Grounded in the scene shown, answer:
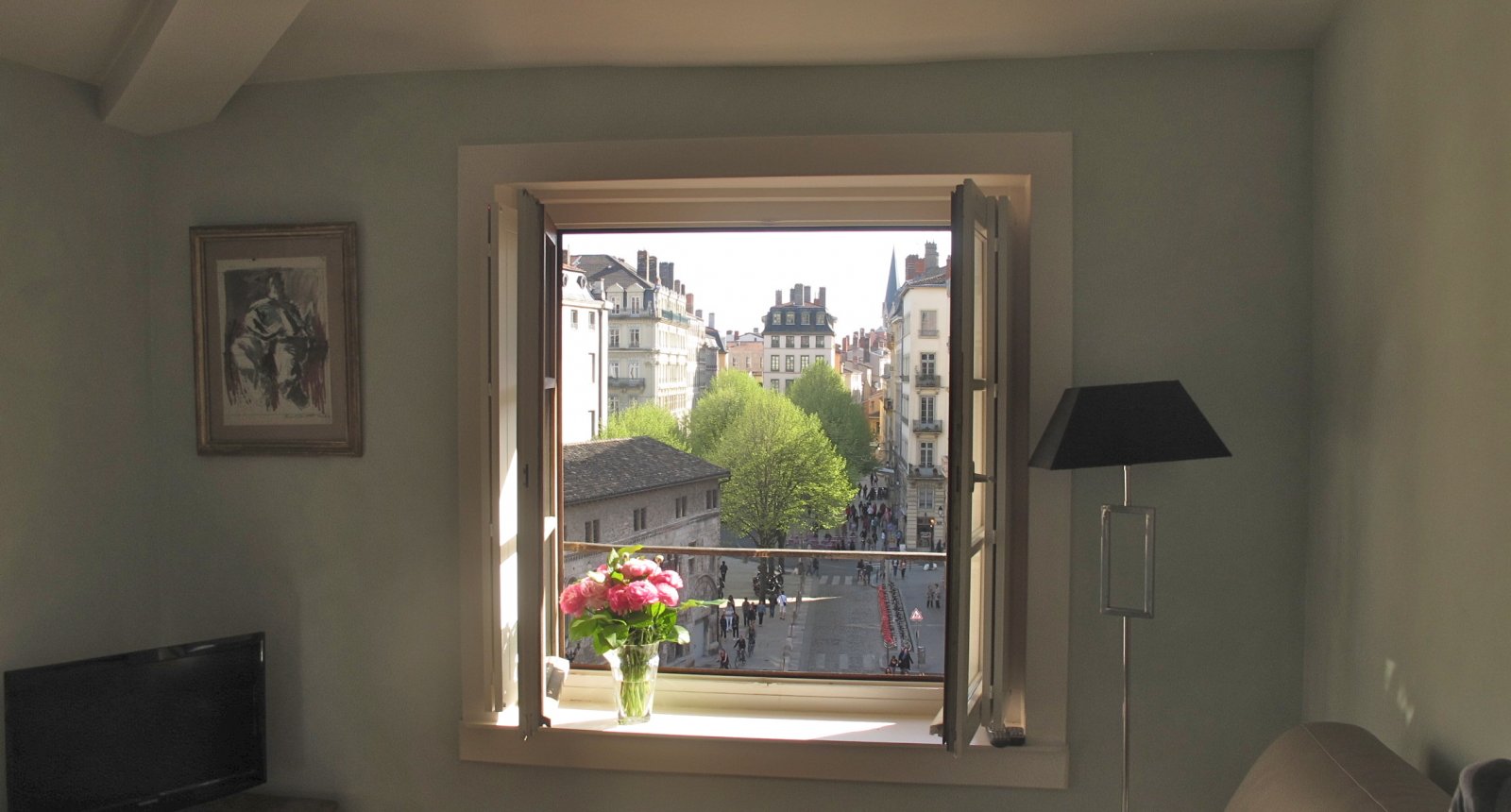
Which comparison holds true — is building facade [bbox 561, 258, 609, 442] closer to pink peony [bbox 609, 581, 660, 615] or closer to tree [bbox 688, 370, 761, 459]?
tree [bbox 688, 370, 761, 459]

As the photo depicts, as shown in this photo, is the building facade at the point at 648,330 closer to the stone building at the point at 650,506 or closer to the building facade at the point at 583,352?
the building facade at the point at 583,352

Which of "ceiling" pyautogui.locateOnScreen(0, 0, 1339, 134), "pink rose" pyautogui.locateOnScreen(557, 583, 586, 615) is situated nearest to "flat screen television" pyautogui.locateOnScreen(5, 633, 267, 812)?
"pink rose" pyautogui.locateOnScreen(557, 583, 586, 615)

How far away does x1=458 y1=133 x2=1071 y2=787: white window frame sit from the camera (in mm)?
2424

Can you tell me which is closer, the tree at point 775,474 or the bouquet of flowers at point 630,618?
the bouquet of flowers at point 630,618

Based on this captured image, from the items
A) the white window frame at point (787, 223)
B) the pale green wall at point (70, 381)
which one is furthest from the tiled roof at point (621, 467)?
the pale green wall at point (70, 381)

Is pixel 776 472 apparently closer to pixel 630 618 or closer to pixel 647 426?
pixel 647 426

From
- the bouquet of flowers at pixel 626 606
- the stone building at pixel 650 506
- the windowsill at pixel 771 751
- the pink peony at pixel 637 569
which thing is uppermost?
the stone building at pixel 650 506

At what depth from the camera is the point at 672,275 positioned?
9.27 feet

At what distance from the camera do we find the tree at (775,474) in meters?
2.77

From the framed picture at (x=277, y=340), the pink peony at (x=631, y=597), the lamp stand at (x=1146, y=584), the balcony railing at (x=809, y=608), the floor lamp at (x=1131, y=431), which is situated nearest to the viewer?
the floor lamp at (x=1131, y=431)

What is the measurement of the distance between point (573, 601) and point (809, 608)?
0.70 m

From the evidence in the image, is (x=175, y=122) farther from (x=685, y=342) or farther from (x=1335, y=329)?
(x=1335, y=329)

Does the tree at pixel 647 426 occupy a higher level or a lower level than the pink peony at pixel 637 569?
higher

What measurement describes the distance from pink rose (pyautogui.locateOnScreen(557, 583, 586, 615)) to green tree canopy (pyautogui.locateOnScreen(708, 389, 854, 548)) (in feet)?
1.59
